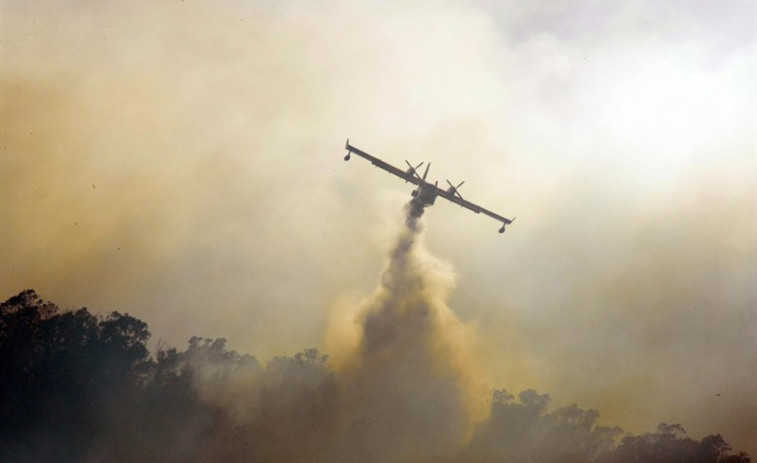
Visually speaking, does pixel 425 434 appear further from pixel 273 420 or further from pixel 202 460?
pixel 202 460

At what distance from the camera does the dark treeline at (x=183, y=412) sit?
75.9 meters

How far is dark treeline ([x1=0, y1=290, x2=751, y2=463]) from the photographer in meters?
75.9

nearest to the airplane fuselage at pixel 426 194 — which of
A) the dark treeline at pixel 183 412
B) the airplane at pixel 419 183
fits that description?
the airplane at pixel 419 183

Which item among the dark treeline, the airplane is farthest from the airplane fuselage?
the dark treeline

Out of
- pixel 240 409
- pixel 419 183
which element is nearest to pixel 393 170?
pixel 419 183

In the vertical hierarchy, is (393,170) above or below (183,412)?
above

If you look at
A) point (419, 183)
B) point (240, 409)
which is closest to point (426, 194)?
point (419, 183)

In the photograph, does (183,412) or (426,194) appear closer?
(426,194)

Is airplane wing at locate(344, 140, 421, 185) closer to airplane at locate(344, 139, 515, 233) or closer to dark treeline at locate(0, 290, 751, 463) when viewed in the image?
airplane at locate(344, 139, 515, 233)

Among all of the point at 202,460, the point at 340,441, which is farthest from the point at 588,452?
the point at 202,460

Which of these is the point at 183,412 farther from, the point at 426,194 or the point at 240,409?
the point at 426,194

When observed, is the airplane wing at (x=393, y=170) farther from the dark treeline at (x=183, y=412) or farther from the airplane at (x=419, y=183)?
the dark treeline at (x=183, y=412)

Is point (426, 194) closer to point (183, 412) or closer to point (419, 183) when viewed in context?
point (419, 183)

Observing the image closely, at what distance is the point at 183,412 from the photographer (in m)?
85.1
